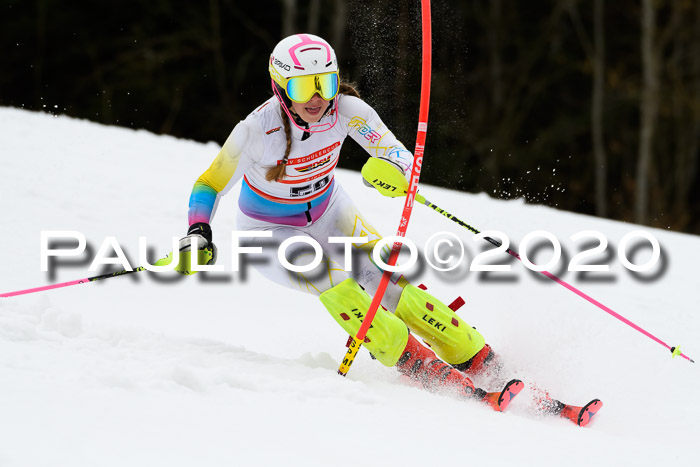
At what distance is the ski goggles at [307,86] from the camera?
11.3ft

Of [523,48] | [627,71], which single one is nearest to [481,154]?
[523,48]

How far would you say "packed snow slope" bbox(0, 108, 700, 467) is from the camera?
253cm

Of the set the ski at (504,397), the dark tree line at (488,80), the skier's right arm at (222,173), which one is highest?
the skier's right arm at (222,173)

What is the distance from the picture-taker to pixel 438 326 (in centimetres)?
367

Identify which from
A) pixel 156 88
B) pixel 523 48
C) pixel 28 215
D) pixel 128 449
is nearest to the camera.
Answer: pixel 128 449

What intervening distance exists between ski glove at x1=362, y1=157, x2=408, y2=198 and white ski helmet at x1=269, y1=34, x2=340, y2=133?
37cm

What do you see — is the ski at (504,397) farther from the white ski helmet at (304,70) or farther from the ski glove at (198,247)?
the white ski helmet at (304,70)

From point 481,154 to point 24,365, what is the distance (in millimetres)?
13602

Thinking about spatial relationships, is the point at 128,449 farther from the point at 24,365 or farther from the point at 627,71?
the point at 627,71

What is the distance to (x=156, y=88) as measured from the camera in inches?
615

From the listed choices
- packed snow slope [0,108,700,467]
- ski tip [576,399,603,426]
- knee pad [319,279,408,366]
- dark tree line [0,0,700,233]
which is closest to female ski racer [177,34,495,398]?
knee pad [319,279,408,366]

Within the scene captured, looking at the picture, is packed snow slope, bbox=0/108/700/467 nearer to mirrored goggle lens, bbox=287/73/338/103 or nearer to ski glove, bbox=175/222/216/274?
ski glove, bbox=175/222/216/274

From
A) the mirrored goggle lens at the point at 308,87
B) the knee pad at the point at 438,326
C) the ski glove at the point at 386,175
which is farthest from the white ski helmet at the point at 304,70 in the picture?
the knee pad at the point at 438,326

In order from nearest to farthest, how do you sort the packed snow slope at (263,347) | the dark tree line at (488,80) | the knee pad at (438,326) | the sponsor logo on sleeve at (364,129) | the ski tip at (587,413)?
the packed snow slope at (263,347) < the ski tip at (587,413) < the knee pad at (438,326) < the sponsor logo on sleeve at (364,129) < the dark tree line at (488,80)
